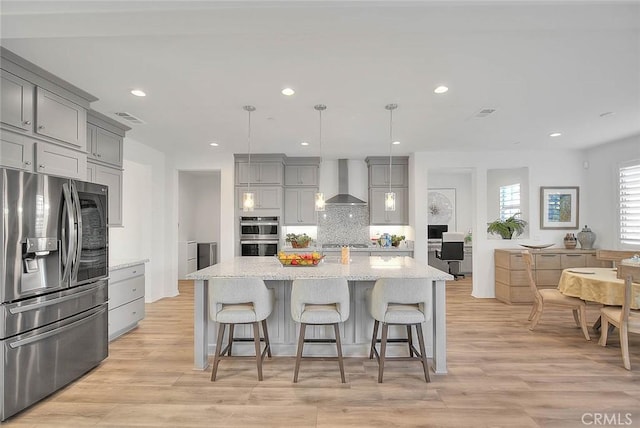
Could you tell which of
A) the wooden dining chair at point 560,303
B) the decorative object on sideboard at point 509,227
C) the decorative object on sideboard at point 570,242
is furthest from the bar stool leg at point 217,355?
the decorative object on sideboard at point 570,242

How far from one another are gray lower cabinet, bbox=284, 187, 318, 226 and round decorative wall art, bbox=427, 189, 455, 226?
3.64 meters

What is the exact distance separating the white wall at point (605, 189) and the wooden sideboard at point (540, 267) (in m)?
0.40

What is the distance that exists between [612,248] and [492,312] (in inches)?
92.0

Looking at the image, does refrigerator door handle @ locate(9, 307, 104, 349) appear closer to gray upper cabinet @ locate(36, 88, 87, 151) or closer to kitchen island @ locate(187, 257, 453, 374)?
kitchen island @ locate(187, 257, 453, 374)

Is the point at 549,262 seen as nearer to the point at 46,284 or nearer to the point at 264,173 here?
the point at 264,173

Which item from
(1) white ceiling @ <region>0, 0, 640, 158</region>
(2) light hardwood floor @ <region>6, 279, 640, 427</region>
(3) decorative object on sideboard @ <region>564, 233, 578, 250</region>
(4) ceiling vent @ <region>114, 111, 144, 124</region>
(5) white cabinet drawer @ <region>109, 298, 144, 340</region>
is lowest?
(2) light hardwood floor @ <region>6, 279, 640, 427</region>

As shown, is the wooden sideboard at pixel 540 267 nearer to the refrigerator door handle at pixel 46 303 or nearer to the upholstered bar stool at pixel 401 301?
the upholstered bar stool at pixel 401 301

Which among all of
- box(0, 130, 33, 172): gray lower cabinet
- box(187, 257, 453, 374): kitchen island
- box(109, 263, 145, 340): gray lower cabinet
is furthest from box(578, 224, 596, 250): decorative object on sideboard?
box(0, 130, 33, 172): gray lower cabinet

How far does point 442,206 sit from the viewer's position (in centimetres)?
843

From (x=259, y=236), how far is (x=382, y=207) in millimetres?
2414

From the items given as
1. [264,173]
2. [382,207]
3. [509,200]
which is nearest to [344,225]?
[382,207]

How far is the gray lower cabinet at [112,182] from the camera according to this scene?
377 centimetres

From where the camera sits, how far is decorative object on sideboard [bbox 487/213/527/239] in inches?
241

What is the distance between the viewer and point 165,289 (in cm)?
598
